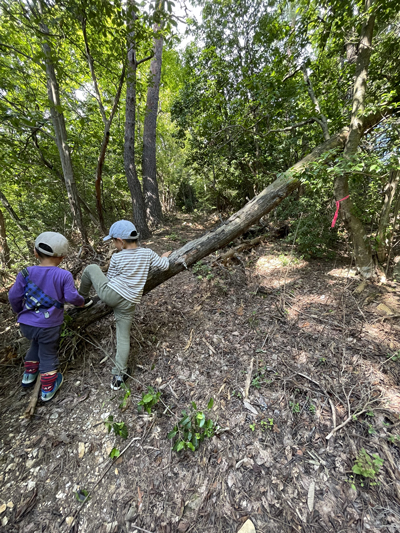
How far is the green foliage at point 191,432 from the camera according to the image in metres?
1.72

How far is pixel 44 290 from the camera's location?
80.4 inches

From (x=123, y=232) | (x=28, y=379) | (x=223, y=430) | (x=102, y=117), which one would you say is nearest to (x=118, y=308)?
(x=123, y=232)

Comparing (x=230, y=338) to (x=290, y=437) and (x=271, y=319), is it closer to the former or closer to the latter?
(x=271, y=319)

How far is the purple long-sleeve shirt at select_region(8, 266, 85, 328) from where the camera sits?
2025mm

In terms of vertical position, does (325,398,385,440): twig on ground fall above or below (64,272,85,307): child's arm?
below

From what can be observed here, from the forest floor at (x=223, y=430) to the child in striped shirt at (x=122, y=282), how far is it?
16.1 inches

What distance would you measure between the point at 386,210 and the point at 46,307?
586 cm

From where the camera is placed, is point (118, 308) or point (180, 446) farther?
point (118, 308)

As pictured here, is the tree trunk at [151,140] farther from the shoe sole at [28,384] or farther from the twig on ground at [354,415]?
the twig on ground at [354,415]

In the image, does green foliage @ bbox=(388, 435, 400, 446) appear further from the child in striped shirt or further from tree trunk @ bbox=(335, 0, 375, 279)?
tree trunk @ bbox=(335, 0, 375, 279)

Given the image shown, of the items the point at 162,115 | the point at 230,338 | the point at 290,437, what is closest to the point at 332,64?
the point at 230,338

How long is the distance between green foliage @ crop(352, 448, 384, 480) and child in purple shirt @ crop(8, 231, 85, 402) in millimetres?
2873

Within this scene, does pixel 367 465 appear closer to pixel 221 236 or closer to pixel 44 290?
pixel 221 236

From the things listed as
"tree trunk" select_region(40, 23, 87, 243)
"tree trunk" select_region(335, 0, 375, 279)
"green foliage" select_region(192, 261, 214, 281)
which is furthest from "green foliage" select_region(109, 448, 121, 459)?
"tree trunk" select_region(335, 0, 375, 279)
